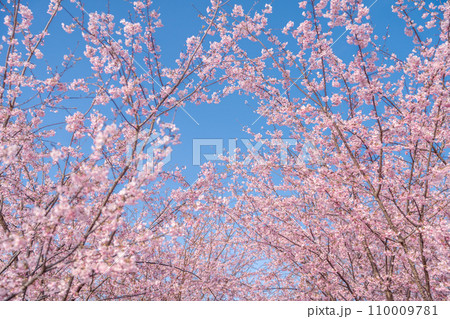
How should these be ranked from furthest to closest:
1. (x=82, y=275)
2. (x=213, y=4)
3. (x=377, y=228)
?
(x=213, y=4), (x=377, y=228), (x=82, y=275)

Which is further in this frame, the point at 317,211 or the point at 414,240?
the point at 317,211

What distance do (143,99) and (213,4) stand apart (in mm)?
2312

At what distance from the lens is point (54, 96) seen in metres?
5.20

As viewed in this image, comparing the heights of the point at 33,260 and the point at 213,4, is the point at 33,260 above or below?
below

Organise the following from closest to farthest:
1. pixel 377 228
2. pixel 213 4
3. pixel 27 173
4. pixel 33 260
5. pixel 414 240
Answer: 1. pixel 33 260
2. pixel 414 240
3. pixel 377 228
4. pixel 213 4
5. pixel 27 173

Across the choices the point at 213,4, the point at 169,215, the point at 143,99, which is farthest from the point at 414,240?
the point at 213,4

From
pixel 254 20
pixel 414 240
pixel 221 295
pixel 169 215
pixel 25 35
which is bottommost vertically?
pixel 221 295

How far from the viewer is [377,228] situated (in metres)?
5.13

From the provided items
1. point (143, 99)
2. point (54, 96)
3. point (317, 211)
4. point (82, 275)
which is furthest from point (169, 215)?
point (317, 211)
